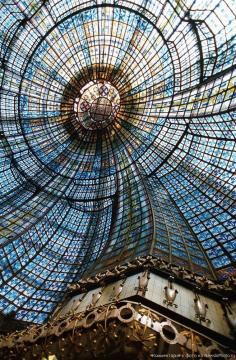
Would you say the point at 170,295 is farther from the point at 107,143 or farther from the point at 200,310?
the point at 107,143

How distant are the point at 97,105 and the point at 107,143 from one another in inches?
240

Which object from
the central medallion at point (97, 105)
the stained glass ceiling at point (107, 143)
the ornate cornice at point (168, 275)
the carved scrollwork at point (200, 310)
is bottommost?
the carved scrollwork at point (200, 310)

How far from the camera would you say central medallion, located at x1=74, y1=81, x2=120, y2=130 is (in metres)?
40.4

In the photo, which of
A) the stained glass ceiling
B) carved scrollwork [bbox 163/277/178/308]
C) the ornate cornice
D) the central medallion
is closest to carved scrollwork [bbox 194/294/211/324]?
carved scrollwork [bbox 163/277/178/308]

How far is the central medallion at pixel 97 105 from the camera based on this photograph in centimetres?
4044

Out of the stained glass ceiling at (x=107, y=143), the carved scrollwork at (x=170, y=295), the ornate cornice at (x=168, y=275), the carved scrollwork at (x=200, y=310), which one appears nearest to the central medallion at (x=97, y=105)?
the stained glass ceiling at (x=107, y=143)

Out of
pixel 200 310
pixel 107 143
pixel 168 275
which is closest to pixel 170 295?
pixel 200 310

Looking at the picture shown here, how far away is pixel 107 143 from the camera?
137ft

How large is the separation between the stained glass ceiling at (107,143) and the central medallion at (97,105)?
0.52 ft

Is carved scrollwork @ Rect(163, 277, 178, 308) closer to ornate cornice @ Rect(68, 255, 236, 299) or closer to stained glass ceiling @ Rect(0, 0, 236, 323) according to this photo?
ornate cornice @ Rect(68, 255, 236, 299)

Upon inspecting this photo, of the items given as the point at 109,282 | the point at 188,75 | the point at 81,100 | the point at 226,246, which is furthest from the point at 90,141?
the point at 109,282

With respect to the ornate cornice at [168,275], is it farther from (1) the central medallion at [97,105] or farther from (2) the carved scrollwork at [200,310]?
(1) the central medallion at [97,105]

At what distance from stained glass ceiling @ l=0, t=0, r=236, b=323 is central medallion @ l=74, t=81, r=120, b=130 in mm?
157

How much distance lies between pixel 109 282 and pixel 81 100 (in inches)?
1291
